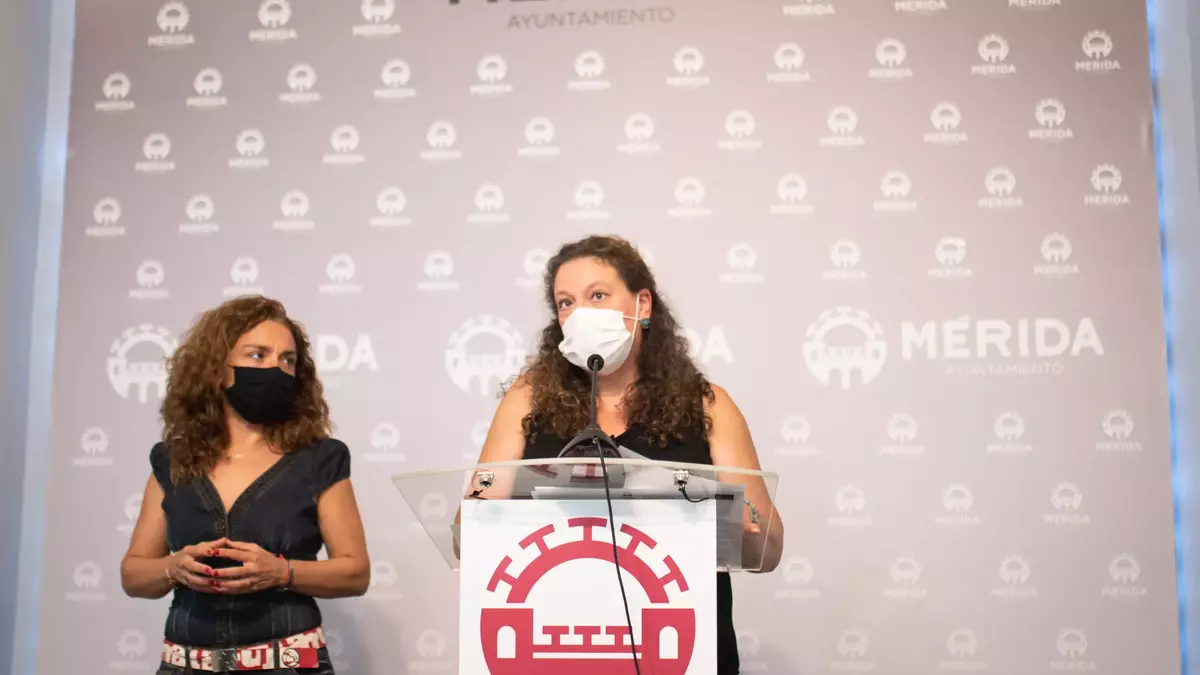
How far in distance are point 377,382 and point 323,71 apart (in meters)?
1.21

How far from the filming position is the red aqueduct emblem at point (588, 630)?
1.82 m

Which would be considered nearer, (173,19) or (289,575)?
(289,575)

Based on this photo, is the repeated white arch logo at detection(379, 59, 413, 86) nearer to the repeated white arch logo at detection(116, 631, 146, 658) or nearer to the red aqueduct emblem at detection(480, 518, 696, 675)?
the repeated white arch logo at detection(116, 631, 146, 658)

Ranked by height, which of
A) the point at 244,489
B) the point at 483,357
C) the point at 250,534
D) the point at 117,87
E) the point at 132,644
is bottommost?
the point at 132,644

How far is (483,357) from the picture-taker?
404 centimetres

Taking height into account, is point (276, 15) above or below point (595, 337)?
above

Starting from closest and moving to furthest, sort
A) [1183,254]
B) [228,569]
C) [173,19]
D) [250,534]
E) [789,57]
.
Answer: [228,569]
[250,534]
[1183,254]
[789,57]
[173,19]

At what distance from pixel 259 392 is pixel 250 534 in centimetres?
38

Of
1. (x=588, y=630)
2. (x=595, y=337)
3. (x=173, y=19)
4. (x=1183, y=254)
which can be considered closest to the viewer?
(x=588, y=630)

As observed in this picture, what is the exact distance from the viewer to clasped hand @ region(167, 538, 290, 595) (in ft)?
8.89

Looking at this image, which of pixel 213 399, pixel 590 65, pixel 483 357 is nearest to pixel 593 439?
pixel 213 399

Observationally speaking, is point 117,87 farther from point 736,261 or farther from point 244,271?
point 736,261

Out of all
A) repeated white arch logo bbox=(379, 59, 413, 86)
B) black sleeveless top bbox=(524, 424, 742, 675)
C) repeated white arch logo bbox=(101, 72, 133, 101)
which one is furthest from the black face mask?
repeated white arch logo bbox=(101, 72, 133, 101)

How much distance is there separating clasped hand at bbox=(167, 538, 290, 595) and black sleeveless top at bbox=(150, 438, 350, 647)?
0.20 feet
